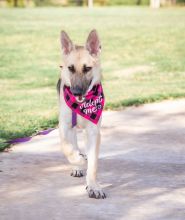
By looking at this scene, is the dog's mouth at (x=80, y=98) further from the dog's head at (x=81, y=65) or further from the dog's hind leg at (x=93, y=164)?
the dog's hind leg at (x=93, y=164)

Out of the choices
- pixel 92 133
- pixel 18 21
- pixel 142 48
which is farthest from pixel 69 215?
pixel 18 21

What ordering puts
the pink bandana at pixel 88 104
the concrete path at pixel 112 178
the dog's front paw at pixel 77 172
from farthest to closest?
the dog's front paw at pixel 77 172, the pink bandana at pixel 88 104, the concrete path at pixel 112 178

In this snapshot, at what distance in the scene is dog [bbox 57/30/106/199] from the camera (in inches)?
238

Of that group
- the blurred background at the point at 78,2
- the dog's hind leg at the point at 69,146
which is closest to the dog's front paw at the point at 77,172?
the dog's hind leg at the point at 69,146

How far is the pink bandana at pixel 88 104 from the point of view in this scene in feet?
20.2

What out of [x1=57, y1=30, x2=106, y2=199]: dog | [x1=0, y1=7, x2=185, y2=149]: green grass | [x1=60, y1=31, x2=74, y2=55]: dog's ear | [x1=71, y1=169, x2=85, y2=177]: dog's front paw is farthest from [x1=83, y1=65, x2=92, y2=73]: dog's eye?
[x1=0, y1=7, x2=185, y2=149]: green grass

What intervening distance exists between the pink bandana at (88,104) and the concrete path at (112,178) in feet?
2.28

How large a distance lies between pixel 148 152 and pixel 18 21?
2251cm

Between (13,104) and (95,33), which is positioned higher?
(95,33)

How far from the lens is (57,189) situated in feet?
19.7

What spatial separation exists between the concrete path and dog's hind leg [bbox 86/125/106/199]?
79 mm

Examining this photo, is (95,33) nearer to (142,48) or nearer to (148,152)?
(148,152)

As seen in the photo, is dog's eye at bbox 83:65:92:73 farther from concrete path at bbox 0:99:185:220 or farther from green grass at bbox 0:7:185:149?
green grass at bbox 0:7:185:149

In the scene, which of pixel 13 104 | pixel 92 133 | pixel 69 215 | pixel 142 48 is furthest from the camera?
pixel 142 48
